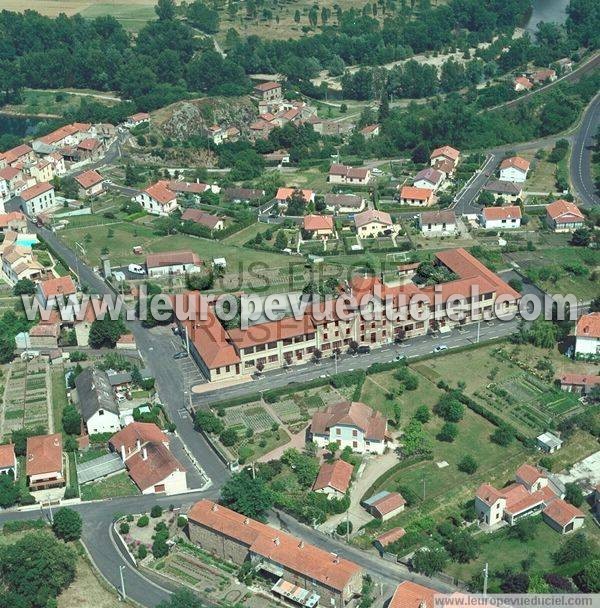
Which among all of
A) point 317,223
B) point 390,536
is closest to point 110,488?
point 390,536

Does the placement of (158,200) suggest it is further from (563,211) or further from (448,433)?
(448,433)

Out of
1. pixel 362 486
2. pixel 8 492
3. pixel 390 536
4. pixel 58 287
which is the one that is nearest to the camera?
pixel 390 536

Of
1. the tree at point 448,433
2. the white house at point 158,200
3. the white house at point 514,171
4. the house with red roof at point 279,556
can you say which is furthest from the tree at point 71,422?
the white house at point 514,171

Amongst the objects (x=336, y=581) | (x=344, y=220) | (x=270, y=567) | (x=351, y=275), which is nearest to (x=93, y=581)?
(x=270, y=567)

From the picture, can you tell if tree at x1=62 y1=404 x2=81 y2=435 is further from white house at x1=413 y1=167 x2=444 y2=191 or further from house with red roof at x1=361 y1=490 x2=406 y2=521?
white house at x1=413 y1=167 x2=444 y2=191

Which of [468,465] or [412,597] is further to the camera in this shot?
[468,465]

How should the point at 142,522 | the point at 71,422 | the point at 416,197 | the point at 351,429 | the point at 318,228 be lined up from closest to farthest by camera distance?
the point at 142,522
the point at 351,429
the point at 71,422
the point at 318,228
the point at 416,197

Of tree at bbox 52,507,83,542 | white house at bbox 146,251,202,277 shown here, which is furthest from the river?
tree at bbox 52,507,83,542
